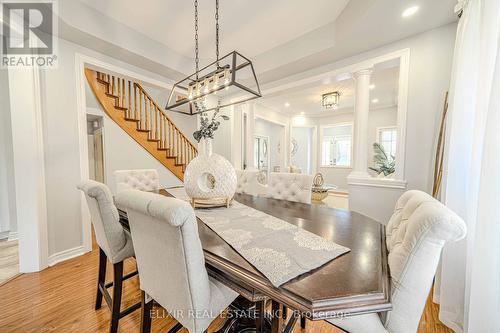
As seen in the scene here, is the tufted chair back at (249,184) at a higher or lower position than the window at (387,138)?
lower

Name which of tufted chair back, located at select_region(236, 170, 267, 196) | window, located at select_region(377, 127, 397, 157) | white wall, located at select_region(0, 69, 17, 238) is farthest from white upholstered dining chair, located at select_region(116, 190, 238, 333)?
window, located at select_region(377, 127, 397, 157)

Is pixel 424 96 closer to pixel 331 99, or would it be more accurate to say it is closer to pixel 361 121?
pixel 361 121

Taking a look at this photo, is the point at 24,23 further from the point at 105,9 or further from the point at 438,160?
the point at 438,160

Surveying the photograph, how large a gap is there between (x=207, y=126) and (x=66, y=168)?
1982 mm

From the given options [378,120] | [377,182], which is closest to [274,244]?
[377,182]

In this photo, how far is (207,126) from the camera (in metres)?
1.62

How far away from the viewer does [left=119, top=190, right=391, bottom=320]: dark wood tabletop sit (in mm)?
604

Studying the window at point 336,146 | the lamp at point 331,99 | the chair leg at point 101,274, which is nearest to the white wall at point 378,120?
the window at point 336,146

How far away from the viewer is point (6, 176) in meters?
2.77

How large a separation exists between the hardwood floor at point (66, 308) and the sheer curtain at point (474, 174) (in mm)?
434

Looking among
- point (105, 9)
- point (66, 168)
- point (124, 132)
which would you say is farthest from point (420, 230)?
point (124, 132)

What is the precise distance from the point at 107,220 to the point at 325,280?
51.6 inches

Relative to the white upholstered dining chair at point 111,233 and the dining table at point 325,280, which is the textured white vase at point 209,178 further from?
the white upholstered dining chair at point 111,233

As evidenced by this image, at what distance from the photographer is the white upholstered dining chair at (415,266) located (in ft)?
2.27
